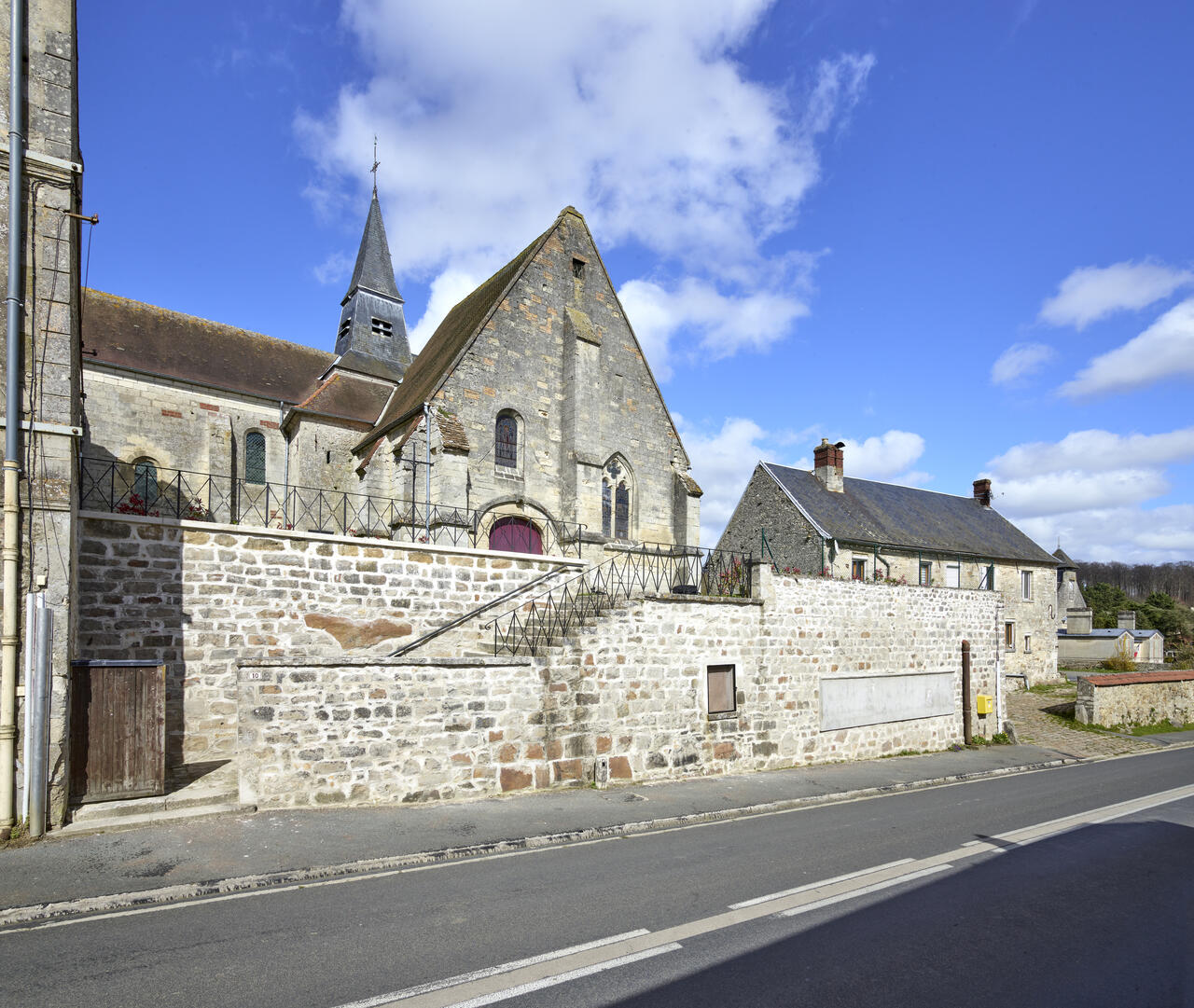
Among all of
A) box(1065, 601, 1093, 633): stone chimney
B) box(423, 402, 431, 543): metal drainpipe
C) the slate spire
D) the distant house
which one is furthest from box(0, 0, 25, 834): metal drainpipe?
box(1065, 601, 1093, 633): stone chimney

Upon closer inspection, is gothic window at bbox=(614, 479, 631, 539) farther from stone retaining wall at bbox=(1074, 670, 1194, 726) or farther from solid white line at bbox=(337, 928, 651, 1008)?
stone retaining wall at bbox=(1074, 670, 1194, 726)

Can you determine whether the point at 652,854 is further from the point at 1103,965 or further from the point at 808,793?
the point at 808,793

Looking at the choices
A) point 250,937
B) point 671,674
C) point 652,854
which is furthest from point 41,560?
point 671,674

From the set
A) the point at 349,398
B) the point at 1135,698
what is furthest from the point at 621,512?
the point at 1135,698

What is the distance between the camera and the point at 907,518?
1236 inches

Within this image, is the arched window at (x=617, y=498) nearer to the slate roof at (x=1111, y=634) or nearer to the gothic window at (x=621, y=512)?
the gothic window at (x=621, y=512)

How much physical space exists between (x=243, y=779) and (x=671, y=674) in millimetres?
6622

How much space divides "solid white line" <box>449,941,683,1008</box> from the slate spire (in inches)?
877

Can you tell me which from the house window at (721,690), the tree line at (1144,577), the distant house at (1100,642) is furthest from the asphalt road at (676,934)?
the tree line at (1144,577)

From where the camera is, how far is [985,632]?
1839 centimetres

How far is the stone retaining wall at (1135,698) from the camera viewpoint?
21016 mm

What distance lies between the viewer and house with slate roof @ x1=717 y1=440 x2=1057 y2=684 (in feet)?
90.3

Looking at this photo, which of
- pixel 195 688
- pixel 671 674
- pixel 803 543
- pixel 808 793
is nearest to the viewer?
pixel 195 688

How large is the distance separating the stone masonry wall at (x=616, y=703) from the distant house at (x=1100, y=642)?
29.1m
